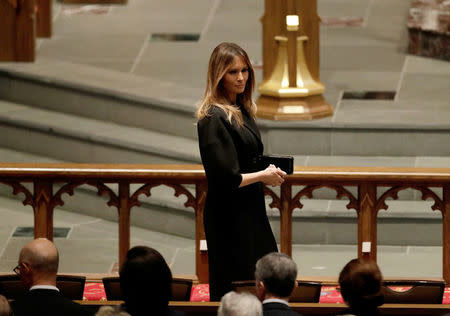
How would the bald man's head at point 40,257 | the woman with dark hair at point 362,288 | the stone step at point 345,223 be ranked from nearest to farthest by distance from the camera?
the woman with dark hair at point 362,288, the bald man's head at point 40,257, the stone step at point 345,223

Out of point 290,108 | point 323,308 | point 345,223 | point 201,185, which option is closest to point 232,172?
point 323,308

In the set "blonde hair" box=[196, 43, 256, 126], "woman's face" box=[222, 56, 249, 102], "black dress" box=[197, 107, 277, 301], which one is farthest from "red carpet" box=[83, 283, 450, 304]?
"woman's face" box=[222, 56, 249, 102]

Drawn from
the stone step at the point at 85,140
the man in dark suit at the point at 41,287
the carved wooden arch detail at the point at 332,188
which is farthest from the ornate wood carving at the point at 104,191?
the stone step at the point at 85,140

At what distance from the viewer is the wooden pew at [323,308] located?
17.8 feet

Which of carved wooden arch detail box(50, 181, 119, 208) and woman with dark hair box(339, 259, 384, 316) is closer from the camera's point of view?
woman with dark hair box(339, 259, 384, 316)

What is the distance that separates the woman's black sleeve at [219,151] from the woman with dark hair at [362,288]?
1195 millimetres

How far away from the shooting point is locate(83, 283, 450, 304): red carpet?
7.05 metres

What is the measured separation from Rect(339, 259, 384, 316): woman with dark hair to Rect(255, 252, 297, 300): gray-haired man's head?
28cm

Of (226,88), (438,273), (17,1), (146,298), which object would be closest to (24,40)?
(17,1)

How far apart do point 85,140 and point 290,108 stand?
5.20 feet

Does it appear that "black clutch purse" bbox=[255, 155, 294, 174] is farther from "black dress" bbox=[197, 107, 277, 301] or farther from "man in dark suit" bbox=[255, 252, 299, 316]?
"man in dark suit" bbox=[255, 252, 299, 316]

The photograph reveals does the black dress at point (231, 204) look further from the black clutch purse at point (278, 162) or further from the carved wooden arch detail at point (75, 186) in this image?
the carved wooden arch detail at point (75, 186)

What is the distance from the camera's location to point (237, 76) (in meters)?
5.79

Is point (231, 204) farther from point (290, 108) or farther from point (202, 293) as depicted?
point (290, 108)
